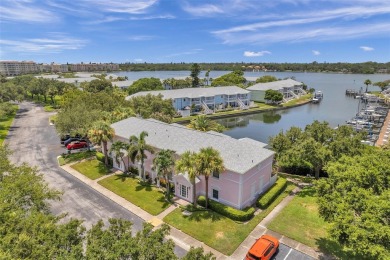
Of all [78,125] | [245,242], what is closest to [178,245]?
[245,242]

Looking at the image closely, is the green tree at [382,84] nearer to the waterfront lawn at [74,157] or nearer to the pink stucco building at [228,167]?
the pink stucco building at [228,167]

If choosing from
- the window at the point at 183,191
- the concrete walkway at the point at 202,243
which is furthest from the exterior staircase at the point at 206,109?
the window at the point at 183,191

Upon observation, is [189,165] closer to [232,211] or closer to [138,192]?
[232,211]

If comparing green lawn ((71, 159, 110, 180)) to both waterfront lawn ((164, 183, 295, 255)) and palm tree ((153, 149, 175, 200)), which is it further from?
waterfront lawn ((164, 183, 295, 255))

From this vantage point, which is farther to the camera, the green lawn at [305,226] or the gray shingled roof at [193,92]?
the gray shingled roof at [193,92]

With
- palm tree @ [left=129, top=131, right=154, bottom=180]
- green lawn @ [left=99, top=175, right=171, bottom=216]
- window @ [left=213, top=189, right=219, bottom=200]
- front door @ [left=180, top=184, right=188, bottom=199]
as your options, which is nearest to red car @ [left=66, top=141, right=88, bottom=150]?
green lawn @ [left=99, top=175, right=171, bottom=216]

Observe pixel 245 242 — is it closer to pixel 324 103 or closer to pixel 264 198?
pixel 264 198

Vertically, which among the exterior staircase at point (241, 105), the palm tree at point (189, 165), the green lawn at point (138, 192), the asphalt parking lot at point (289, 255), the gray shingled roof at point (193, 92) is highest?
the gray shingled roof at point (193, 92)
